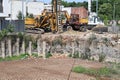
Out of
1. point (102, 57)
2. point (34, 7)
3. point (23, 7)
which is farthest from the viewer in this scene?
point (34, 7)

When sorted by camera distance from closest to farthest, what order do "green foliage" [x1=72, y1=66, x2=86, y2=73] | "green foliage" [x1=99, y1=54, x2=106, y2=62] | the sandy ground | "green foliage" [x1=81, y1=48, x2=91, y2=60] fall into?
the sandy ground < "green foliage" [x1=72, y1=66, x2=86, y2=73] < "green foliage" [x1=99, y1=54, x2=106, y2=62] < "green foliage" [x1=81, y1=48, x2=91, y2=60]

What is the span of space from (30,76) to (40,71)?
1899 millimetres

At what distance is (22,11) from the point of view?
268 feet

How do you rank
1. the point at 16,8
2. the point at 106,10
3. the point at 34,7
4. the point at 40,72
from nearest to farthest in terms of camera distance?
1. the point at 40,72
2. the point at 16,8
3. the point at 34,7
4. the point at 106,10

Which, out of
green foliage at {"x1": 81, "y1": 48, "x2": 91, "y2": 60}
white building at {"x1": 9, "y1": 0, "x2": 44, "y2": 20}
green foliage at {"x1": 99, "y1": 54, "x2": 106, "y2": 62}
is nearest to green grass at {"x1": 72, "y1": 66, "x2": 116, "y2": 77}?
green foliage at {"x1": 99, "y1": 54, "x2": 106, "y2": 62}

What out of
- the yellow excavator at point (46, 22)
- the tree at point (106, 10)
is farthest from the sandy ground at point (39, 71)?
the tree at point (106, 10)

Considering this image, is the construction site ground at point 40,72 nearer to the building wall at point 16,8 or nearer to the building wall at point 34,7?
the building wall at point 16,8

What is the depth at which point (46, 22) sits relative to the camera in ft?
158

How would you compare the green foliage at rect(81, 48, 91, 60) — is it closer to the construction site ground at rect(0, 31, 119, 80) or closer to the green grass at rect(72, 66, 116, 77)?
the construction site ground at rect(0, 31, 119, 80)

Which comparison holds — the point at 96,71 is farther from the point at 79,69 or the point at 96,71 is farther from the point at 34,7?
the point at 34,7

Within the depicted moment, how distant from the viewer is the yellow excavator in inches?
1832

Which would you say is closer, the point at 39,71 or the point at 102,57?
the point at 39,71

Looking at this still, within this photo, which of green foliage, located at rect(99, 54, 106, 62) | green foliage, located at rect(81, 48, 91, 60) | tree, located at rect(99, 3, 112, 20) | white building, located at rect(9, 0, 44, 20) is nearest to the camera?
green foliage, located at rect(99, 54, 106, 62)

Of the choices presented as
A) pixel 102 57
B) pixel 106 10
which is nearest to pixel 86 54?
pixel 102 57
